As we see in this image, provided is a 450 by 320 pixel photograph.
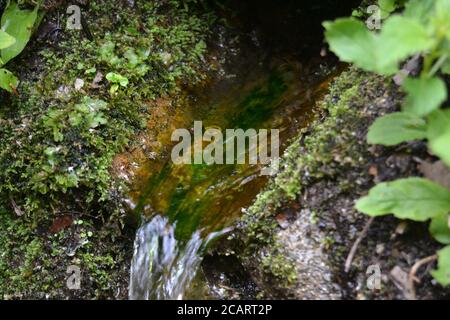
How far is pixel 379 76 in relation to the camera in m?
2.71

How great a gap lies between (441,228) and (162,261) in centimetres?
161

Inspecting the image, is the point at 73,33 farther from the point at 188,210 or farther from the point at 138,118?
the point at 188,210

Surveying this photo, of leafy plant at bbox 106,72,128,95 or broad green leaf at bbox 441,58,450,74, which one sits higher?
leafy plant at bbox 106,72,128,95

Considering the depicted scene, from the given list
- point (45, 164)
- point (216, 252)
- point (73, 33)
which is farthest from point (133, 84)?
point (216, 252)

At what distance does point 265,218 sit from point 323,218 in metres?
0.34

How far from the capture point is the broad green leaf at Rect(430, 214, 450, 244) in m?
2.10

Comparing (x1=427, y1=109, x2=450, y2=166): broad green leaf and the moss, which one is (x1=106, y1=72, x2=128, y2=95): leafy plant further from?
(x1=427, y1=109, x2=450, y2=166): broad green leaf

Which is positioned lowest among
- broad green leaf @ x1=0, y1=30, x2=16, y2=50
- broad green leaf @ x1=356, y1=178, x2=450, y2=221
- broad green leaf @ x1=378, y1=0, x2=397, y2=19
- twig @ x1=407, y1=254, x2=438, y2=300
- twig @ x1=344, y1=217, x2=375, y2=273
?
twig @ x1=407, y1=254, x2=438, y2=300

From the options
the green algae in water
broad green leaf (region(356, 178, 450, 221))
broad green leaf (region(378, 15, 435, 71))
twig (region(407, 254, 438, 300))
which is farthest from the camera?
the green algae in water

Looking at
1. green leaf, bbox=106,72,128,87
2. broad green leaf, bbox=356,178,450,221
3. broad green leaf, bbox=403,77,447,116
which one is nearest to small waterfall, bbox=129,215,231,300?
broad green leaf, bbox=356,178,450,221

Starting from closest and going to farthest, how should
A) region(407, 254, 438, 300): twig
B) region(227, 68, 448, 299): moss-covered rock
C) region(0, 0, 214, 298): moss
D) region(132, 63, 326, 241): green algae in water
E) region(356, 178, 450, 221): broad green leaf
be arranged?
region(356, 178, 450, 221): broad green leaf → region(407, 254, 438, 300): twig → region(227, 68, 448, 299): moss-covered rock → region(132, 63, 326, 241): green algae in water → region(0, 0, 214, 298): moss

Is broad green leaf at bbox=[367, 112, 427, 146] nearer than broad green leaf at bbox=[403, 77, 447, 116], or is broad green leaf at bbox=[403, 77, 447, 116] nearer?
broad green leaf at bbox=[403, 77, 447, 116]

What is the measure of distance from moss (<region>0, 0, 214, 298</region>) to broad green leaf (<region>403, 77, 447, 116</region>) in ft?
6.60

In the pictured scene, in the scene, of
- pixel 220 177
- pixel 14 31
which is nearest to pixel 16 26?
pixel 14 31
